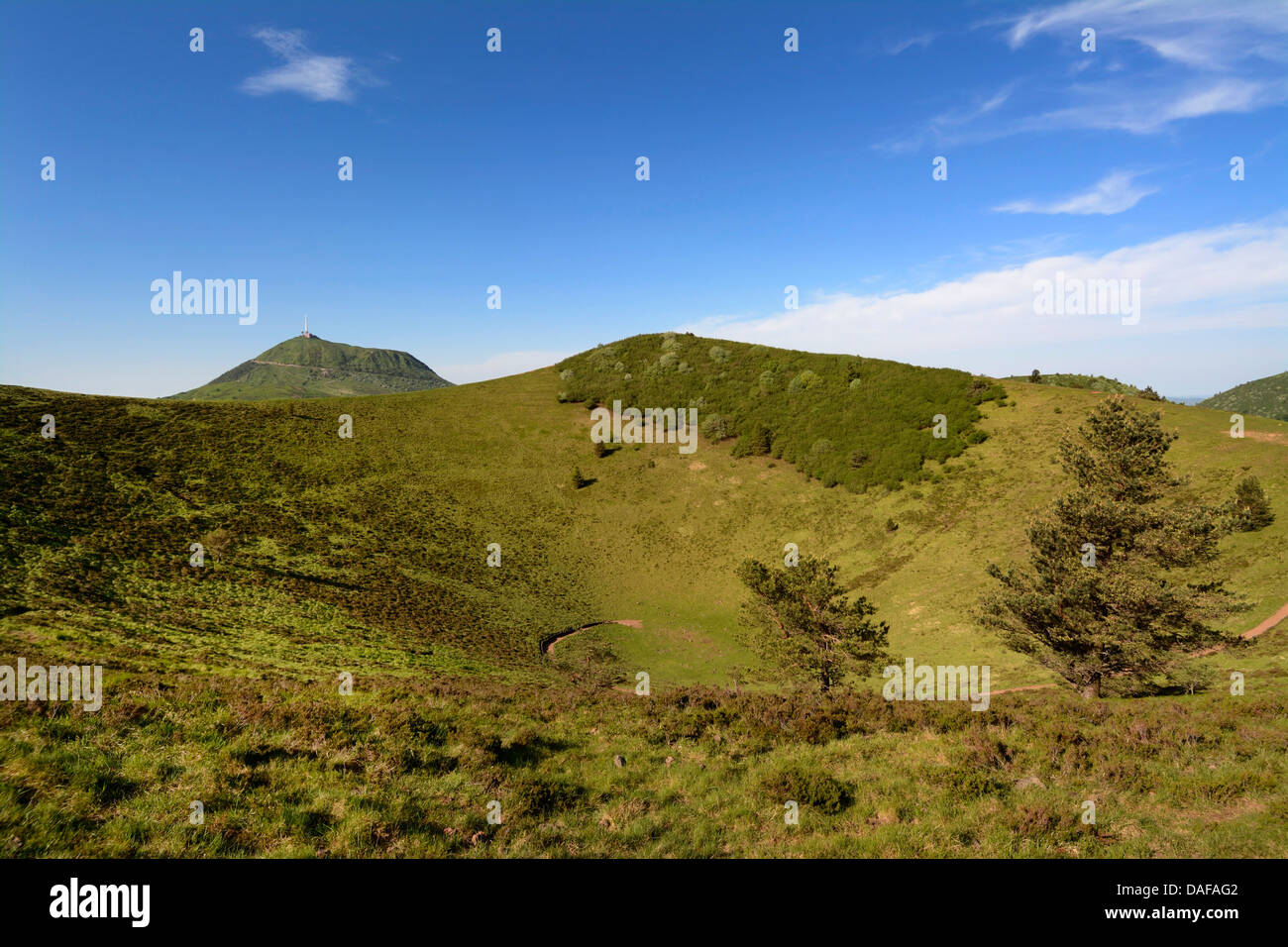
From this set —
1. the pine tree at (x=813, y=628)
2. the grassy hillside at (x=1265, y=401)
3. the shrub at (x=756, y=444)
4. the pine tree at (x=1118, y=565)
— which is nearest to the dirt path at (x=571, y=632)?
the pine tree at (x=813, y=628)

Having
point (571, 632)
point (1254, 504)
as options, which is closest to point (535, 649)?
point (571, 632)

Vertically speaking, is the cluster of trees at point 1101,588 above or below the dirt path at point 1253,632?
above

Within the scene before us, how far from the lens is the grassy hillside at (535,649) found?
26.9 feet

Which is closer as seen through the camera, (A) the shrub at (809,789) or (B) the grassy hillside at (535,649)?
(B) the grassy hillside at (535,649)

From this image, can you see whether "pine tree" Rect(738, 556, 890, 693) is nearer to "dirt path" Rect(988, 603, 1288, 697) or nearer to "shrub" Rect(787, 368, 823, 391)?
"dirt path" Rect(988, 603, 1288, 697)

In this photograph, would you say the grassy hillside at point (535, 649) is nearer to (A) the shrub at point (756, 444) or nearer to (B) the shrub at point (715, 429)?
(A) the shrub at point (756, 444)

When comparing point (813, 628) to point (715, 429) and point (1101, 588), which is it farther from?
point (715, 429)

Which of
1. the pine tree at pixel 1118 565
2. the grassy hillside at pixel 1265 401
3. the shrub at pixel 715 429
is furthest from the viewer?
the grassy hillside at pixel 1265 401

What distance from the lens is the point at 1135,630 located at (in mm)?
20531

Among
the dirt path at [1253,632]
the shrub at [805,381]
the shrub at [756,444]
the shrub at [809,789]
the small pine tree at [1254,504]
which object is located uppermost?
the shrub at [805,381]

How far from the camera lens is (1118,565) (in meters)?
21.2

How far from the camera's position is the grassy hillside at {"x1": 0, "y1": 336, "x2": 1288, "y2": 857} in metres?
8.20

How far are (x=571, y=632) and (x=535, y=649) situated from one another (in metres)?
5.15

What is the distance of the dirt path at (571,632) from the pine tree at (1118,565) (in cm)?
2792
